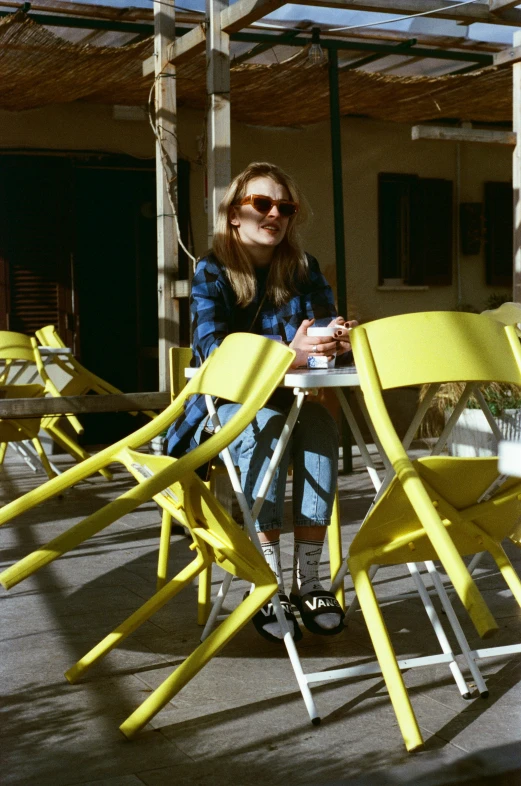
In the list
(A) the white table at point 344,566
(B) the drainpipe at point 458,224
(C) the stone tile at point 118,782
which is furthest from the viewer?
(B) the drainpipe at point 458,224

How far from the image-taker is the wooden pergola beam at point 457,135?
16.3 feet

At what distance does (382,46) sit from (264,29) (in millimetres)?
815

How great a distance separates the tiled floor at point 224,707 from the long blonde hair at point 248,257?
1073mm

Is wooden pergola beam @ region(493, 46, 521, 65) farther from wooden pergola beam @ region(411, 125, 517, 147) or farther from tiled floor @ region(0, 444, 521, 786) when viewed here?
tiled floor @ region(0, 444, 521, 786)

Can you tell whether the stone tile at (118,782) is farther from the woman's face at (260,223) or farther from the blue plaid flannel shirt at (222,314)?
the woman's face at (260,223)

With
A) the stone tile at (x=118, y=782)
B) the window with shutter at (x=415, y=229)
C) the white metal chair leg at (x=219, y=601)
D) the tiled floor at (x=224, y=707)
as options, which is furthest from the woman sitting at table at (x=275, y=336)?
the window with shutter at (x=415, y=229)

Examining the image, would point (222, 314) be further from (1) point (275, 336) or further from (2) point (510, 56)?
(2) point (510, 56)

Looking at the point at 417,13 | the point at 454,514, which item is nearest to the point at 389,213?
the point at 417,13

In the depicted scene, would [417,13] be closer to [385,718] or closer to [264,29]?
[264,29]

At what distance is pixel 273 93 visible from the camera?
7648mm

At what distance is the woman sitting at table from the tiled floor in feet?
0.75

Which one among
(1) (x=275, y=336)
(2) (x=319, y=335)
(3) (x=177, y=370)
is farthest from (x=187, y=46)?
(2) (x=319, y=335)

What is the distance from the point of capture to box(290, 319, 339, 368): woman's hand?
9.92 ft

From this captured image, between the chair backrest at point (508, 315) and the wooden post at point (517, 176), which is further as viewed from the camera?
the wooden post at point (517, 176)
